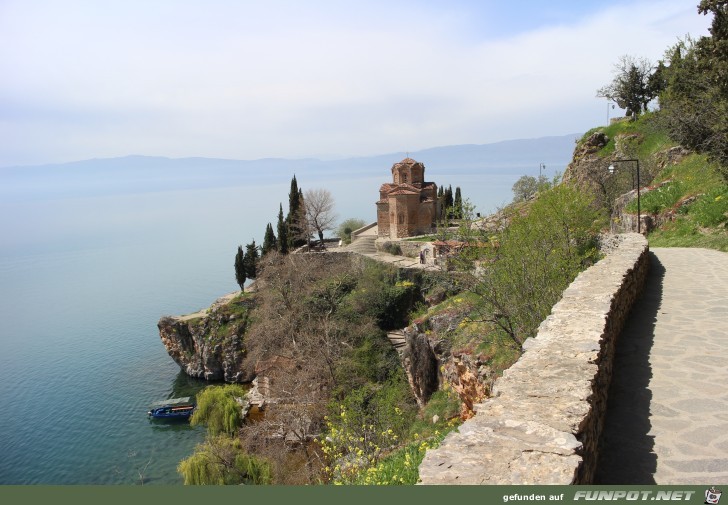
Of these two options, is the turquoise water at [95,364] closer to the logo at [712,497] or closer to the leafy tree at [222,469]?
the leafy tree at [222,469]

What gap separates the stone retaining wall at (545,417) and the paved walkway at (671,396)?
0.89ft

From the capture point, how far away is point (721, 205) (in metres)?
17.8

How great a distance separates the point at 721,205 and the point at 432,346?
498 inches

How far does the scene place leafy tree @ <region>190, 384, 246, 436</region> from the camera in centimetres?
2900

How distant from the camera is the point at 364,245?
155ft

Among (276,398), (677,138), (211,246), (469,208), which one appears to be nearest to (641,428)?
(469,208)

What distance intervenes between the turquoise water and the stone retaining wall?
86.4 feet

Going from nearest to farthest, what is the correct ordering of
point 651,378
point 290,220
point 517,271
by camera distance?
point 651,378
point 517,271
point 290,220

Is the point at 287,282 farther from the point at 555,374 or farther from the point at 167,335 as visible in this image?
the point at 555,374

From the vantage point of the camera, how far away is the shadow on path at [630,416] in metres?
4.09

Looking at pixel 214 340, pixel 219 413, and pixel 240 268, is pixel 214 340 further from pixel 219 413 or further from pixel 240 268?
pixel 219 413

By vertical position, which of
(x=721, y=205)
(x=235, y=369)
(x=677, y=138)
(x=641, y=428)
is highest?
(x=677, y=138)

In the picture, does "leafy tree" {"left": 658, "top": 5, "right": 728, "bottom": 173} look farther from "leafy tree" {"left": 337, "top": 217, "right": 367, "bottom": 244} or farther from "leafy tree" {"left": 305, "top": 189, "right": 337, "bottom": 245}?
"leafy tree" {"left": 337, "top": 217, "right": 367, "bottom": 244}

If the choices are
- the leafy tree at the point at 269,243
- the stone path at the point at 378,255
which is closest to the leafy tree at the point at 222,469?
the stone path at the point at 378,255
